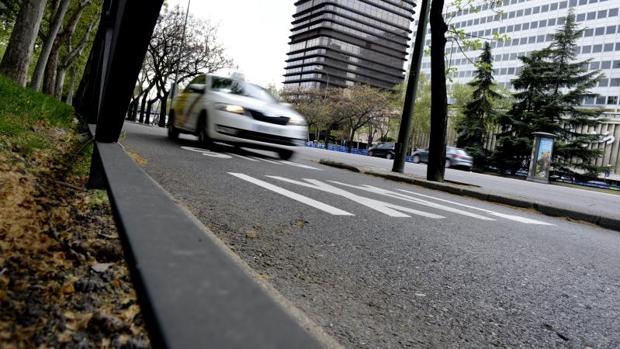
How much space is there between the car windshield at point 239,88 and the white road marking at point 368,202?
348 centimetres

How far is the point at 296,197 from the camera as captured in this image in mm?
5203

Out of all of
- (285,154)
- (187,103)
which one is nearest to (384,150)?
(285,154)

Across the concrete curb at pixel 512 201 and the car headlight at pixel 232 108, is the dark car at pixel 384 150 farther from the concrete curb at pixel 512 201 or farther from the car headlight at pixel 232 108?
the car headlight at pixel 232 108

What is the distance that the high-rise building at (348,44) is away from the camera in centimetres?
13300

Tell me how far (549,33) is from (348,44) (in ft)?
226

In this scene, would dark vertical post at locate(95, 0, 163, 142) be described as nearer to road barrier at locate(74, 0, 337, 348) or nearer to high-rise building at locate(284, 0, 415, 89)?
road barrier at locate(74, 0, 337, 348)

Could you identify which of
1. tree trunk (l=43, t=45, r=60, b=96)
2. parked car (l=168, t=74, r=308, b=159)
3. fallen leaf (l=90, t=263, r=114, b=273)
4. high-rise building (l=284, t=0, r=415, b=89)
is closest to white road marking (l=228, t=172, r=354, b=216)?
parked car (l=168, t=74, r=308, b=159)

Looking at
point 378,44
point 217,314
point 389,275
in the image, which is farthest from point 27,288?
point 378,44

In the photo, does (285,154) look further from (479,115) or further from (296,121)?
(479,115)

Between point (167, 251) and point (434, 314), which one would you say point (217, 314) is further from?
point (434, 314)

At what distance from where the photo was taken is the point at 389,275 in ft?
8.83

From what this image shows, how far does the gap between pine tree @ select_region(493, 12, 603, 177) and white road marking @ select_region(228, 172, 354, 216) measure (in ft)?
109

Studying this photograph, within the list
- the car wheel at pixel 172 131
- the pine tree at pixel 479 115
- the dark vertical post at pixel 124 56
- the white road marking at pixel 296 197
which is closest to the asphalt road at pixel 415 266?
the white road marking at pixel 296 197

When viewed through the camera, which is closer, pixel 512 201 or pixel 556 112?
→ pixel 512 201
